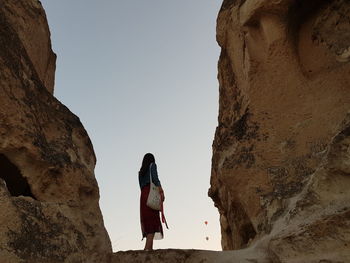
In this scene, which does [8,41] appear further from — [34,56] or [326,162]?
[326,162]

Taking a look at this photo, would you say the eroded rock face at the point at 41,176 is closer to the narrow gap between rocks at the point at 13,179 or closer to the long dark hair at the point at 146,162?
the narrow gap between rocks at the point at 13,179

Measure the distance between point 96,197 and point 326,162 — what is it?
2732mm

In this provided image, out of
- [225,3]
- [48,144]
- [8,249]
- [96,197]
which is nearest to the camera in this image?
Answer: [8,249]

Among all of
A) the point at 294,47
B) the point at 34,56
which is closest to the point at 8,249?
the point at 34,56

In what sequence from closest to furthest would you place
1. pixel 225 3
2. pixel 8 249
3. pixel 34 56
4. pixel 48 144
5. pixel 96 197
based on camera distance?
pixel 8 249, pixel 48 144, pixel 96 197, pixel 34 56, pixel 225 3

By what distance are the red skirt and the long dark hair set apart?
262 millimetres

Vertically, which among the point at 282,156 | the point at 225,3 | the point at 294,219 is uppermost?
the point at 225,3

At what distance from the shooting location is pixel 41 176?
17.3 feet

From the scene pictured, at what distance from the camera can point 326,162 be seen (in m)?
4.62

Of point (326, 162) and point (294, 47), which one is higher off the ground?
point (294, 47)

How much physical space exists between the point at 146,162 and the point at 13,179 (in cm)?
158

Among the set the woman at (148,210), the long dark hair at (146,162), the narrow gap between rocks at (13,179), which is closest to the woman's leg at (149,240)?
the woman at (148,210)

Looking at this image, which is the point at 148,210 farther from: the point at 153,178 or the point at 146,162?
the point at 146,162

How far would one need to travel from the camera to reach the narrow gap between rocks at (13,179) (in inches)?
201
